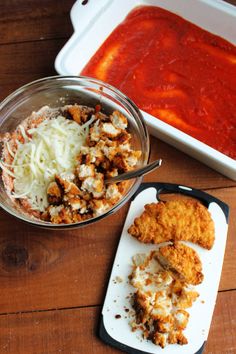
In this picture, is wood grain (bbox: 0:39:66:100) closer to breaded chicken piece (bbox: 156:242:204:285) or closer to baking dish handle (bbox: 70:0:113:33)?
baking dish handle (bbox: 70:0:113:33)

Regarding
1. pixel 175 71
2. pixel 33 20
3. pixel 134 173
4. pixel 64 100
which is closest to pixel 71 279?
pixel 134 173

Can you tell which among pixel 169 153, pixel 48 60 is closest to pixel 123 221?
pixel 169 153

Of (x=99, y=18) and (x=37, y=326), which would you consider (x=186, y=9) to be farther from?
(x=37, y=326)

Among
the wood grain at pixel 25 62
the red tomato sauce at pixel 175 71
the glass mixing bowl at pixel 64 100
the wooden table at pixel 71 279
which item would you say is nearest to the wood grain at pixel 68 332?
the wooden table at pixel 71 279

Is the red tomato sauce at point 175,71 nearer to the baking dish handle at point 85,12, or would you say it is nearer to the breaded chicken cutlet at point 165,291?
the baking dish handle at point 85,12

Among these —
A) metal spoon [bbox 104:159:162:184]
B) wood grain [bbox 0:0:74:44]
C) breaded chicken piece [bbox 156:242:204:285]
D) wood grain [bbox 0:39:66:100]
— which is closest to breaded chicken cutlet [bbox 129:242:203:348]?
breaded chicken piece [bbox 156:242:204:285]

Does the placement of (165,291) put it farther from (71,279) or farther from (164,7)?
(164,7)
